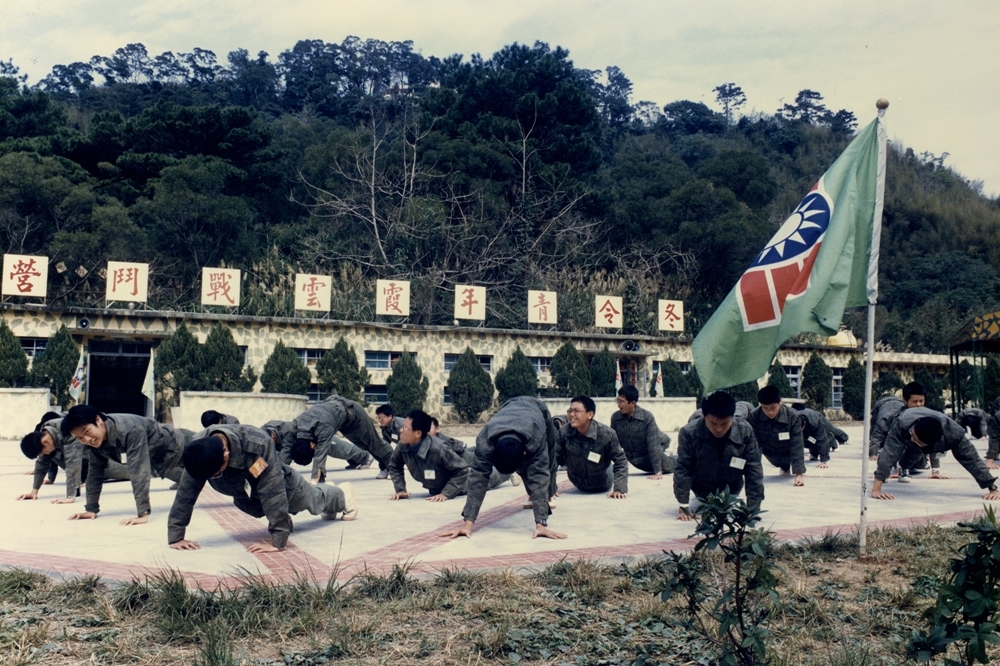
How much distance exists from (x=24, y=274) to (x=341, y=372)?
8.20 m

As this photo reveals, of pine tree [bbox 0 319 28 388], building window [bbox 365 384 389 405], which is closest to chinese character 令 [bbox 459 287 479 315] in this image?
building window [bbox 365 384 389 405]

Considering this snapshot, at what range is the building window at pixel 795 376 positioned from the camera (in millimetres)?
32000

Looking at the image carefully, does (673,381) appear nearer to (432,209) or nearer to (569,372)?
(569,372)

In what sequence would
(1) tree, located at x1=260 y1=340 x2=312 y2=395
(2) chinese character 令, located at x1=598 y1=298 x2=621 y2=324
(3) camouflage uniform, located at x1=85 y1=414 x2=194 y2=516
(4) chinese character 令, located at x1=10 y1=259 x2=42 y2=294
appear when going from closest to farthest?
(3) camouflage uniform, located at x1=85 y1=414 x2=194 y2=516 < (4) chinese character 令, located at x1=10 y1=259 x2=42 y2=294 < (1) tree, located at x1=260 y1=340 x2=312 y2=395 < (2) chinese character 令, located at x1=598 y1=298 x2=621 y2=324

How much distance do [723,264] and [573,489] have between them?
101 feet

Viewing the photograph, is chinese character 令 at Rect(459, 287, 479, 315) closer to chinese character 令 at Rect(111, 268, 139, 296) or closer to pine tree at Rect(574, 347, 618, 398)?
pine tree at Rect(574, 347, 618, 398)

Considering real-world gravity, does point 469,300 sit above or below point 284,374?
above

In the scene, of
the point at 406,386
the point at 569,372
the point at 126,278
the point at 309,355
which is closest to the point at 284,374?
the point at 309,355

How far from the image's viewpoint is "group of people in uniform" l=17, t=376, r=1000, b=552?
6586mm

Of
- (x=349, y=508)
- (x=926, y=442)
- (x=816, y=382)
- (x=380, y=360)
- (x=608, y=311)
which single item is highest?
(x=608, y=311)

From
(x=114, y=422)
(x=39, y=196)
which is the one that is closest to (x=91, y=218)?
(x=39, y=196)

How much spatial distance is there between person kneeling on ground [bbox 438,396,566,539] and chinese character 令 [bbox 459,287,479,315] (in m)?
20.5

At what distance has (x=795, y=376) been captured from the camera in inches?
1271

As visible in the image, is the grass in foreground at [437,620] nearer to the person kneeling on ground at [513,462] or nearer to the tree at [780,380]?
the person kneeling on ground at [513,462]
